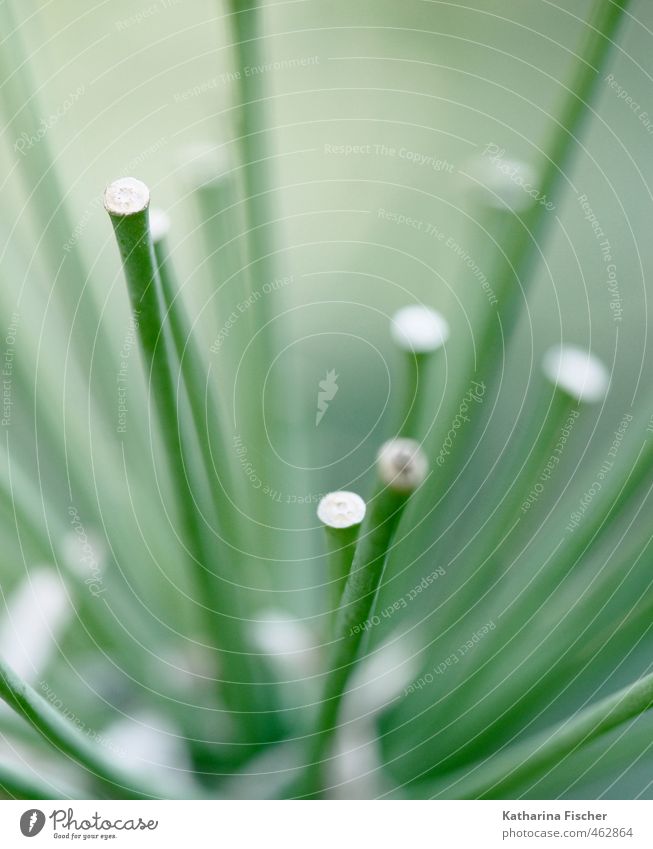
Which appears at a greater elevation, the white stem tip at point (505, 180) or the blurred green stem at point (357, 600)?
the white stem tip at point (505, 180)

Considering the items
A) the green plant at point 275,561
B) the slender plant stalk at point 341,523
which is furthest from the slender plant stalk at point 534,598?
the slender plant stalk at point 341,523

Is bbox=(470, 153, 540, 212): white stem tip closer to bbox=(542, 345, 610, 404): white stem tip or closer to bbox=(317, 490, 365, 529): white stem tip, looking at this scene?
bbox=(542, 345, 610, 404): white stem tip

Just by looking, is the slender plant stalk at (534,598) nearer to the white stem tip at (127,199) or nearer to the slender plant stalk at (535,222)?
the slender plant stalk at (535,222)

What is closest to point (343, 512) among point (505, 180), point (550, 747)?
point (550, 747)

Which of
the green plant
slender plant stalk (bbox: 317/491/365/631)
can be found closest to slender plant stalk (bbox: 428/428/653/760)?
the green plant

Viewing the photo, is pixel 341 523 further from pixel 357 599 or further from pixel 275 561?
pixel 275 561
